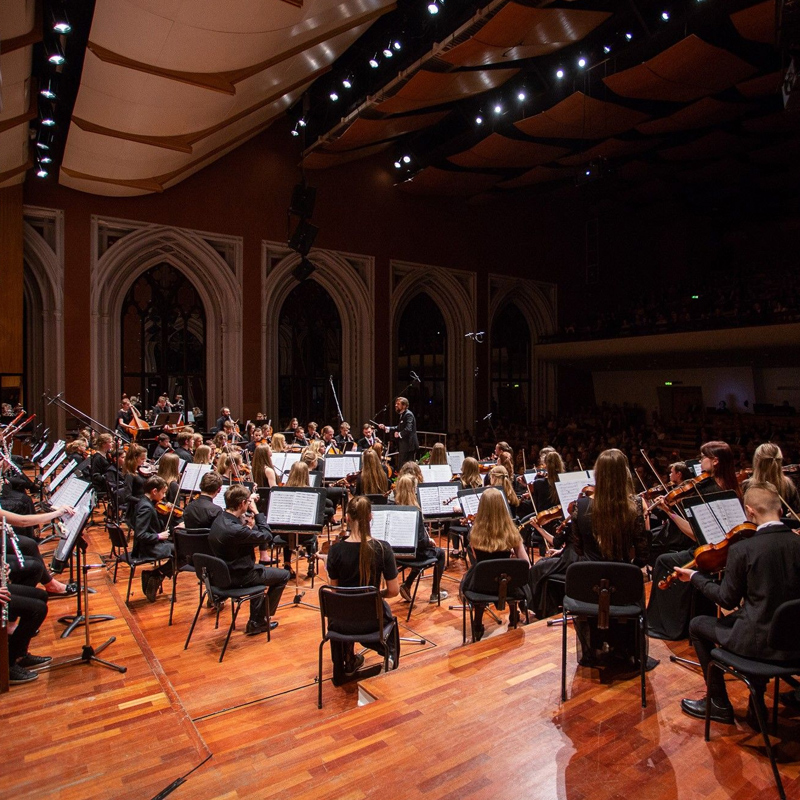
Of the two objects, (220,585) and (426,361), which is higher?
(426,361)

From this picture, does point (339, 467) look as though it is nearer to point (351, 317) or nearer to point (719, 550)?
point (719, 550)

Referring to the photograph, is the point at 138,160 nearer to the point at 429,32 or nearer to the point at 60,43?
the point at 60,43

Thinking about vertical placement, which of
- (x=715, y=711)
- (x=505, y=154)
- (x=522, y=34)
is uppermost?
(x=522, y=34)

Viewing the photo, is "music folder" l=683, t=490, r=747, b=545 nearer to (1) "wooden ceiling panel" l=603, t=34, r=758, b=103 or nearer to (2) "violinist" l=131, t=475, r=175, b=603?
(2) "violinist" l=131, t=475, r=175, b=603

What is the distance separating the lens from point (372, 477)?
7.66 metres

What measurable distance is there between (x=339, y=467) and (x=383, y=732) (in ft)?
18.7

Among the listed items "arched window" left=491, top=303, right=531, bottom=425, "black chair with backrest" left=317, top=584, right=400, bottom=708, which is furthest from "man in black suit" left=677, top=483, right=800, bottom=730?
"arched window" left=491, top=303, right=531, bottom=425

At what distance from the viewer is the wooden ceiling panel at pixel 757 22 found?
366 inches

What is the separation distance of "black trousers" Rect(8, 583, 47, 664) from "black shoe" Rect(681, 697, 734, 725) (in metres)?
4.24

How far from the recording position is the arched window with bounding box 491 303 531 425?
21000 millimetres

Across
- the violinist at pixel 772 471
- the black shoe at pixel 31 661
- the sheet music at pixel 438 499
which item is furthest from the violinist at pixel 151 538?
the violinist at pixel 772 471

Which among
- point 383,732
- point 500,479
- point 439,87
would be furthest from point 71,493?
point 439,87

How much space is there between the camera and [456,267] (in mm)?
19062

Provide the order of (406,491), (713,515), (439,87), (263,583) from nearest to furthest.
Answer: (713,515) → (263,583) → (406,491) → (439,87)
